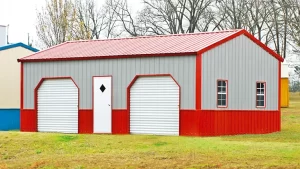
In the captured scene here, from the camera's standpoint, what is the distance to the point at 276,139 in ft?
90.2

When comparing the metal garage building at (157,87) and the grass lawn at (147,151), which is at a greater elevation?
the metal garage building at (157,87)

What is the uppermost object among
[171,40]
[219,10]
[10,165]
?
[219,10]

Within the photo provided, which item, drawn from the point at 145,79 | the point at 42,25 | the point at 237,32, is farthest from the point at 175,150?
the point at 42,25

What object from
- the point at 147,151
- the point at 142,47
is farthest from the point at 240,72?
the point at 147,151

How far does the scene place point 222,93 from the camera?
29.9 m

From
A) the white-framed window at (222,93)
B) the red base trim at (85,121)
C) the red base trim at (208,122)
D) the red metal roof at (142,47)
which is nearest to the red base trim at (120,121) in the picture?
the red base trim at (208,122)

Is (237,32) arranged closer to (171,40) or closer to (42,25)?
(171,40)

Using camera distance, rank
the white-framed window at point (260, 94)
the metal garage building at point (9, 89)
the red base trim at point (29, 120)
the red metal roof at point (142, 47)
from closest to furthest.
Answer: the red metal roof at point (142, 47)
the white-framed window at point (260, 94)
the red base trim at point (29, 120)
the metal garage building at point (9, 89)

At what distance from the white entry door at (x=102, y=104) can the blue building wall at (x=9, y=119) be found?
7396mm

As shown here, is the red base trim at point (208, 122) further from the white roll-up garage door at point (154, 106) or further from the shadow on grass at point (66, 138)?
the shadow on grass at point (66, 138)

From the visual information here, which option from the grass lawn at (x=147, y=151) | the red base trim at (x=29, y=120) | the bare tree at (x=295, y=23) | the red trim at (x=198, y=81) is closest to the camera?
the grass lawn at (x=147, y=151)

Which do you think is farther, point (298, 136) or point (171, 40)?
point (171, 40)

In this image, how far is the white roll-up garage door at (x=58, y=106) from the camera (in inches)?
1248

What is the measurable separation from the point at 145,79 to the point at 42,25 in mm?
34079
